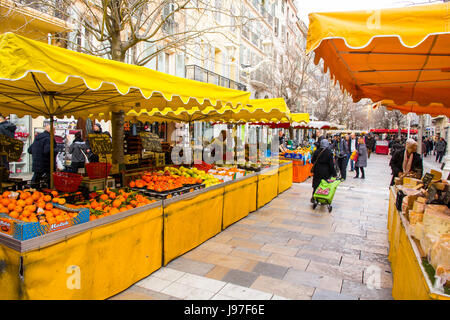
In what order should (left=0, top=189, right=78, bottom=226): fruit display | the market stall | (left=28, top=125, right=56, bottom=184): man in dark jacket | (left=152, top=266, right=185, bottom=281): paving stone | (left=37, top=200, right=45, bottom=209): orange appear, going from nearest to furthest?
the market stall → (left=0, top=189, right=78, bottom=226): fruit display → (left=37, top=200, right=45, bottom=209): orange → (left=152, top=266, right=185, bottom=281): paving stone → (left=28, top=125, right=56, bottom=184): man in dark jacket

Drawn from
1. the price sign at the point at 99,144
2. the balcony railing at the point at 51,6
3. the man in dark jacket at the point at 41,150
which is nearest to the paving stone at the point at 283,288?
the price sign at the point at 99,144

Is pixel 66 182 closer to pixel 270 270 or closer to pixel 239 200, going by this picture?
pixel 270 270

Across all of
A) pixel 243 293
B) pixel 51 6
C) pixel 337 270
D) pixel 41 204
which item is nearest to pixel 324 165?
pixel 337 270

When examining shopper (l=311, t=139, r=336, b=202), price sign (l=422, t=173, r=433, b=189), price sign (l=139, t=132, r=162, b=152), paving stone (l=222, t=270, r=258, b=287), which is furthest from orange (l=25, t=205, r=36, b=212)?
shopper (l=311, t=139, r=336, b=202)

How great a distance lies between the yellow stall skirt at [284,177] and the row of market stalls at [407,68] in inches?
194

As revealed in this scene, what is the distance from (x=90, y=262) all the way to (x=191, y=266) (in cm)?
163

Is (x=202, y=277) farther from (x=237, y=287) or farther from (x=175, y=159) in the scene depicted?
(x=175, y=159)

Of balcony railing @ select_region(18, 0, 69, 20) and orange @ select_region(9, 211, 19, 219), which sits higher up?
balcony railing @ select_region(18, 0, 69, 20)

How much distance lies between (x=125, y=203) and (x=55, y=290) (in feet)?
4.65

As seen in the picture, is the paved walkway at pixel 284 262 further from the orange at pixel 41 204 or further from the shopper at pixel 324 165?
the orange at pixel 41 204

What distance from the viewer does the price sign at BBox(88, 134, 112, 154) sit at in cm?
531

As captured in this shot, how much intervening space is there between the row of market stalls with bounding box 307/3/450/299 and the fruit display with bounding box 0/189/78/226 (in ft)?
9.77

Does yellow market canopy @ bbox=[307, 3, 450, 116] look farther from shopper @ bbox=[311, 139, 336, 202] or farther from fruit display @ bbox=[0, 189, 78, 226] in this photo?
fruit display @ bbox=[0, 189, 78, 226]

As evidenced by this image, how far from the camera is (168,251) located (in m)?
4.45
